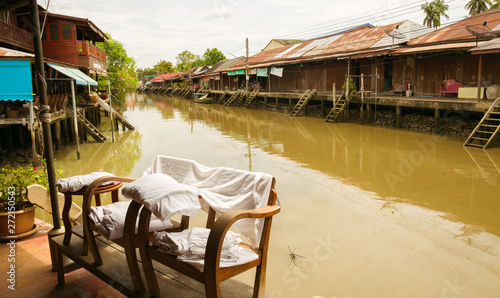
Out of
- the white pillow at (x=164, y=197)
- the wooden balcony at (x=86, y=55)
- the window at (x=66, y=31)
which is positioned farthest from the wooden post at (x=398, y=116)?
the white pillow at (x=164, y=197)

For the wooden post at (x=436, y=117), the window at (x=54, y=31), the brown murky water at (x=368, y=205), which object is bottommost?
the brown murky water at (x=368, y=205)

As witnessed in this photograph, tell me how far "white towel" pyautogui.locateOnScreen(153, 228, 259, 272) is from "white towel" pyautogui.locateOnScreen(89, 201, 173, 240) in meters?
0.34

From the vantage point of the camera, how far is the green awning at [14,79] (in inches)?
391

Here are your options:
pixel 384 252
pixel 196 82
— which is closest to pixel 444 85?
pixel 384 252

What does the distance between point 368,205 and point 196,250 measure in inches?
228

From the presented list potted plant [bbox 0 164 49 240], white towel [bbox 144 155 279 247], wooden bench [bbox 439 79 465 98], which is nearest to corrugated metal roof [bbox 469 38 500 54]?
wooden bench [bbox 439 79 465 98]

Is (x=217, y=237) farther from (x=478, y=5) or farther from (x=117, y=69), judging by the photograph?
(x=478, y=5)

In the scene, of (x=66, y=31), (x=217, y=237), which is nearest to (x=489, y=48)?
(x=217, y=237)

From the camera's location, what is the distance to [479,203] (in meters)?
7.35

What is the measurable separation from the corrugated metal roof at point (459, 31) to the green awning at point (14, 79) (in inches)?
Answer: 593

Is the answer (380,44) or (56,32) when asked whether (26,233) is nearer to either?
(56,32)

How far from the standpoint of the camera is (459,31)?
1622 centimetres

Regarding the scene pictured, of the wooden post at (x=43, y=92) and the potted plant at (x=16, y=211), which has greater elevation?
the wooden post at (x=43, y=92)

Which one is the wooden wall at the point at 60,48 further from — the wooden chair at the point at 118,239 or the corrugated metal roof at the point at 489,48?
the wooden chair at the point at 118,239
